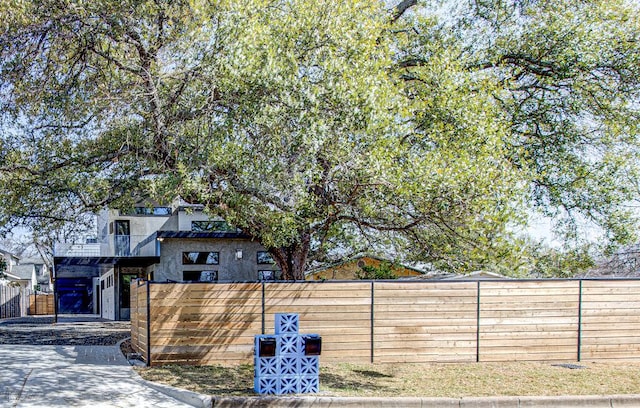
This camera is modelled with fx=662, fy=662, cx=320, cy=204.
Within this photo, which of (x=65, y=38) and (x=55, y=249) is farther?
(x=55, y=249)

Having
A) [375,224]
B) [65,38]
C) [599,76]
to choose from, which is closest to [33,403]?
[65,38]

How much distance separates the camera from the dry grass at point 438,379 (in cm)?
1070

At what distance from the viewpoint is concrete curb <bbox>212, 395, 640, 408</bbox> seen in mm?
9789

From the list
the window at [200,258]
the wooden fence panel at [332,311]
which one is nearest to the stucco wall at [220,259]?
the window at [200,258]

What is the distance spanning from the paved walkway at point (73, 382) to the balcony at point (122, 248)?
13.4 meters

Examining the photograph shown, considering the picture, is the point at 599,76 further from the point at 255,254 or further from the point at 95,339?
the point at 255,254

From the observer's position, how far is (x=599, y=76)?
1425cm

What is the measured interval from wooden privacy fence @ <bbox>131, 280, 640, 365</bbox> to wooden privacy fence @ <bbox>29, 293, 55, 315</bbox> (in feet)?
112

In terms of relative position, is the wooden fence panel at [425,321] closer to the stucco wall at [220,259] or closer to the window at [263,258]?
the stucco wall at [220,259]

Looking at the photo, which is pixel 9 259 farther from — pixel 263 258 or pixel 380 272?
pixel 380 272

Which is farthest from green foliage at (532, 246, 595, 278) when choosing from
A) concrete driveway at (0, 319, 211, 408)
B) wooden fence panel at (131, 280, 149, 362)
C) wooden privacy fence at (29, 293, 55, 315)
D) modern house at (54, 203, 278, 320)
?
wooden privacy fence at (29, 293, 55, 315)

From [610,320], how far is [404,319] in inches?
178

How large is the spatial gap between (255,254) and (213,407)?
60.5ft

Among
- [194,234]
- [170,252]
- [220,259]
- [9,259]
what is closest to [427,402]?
[194,234]
